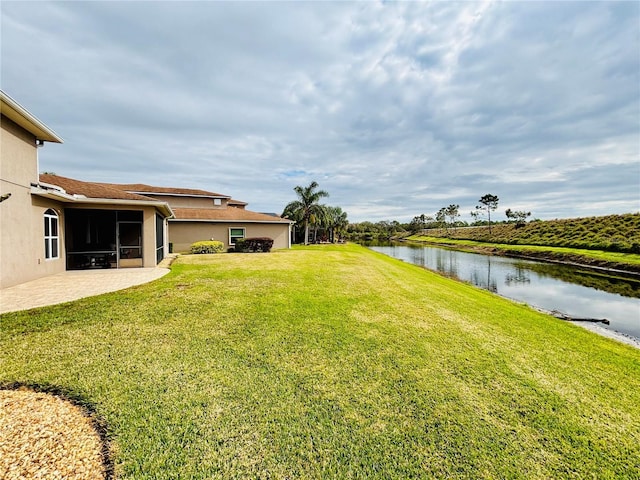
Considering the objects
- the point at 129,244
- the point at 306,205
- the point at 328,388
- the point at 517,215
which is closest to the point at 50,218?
the point at 129,244

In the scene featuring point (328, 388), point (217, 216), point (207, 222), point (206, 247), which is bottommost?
point (328, 388)

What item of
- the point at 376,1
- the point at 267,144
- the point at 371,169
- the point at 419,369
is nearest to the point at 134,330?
the point at 419,369

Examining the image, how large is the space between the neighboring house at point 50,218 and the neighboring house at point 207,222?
17.4 ft

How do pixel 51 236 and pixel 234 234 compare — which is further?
pixel 234 234

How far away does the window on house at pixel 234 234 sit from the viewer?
2144cm

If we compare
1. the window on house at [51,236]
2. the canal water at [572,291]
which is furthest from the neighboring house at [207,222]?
the canal water at [572,291]

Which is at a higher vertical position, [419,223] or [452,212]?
[452,212]

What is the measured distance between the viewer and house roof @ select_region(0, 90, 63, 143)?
23.1ft

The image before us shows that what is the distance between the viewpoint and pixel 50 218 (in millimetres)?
10039

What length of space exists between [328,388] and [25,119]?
37.6ft

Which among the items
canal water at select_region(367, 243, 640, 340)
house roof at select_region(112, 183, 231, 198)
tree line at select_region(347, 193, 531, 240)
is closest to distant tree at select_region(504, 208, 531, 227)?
tree line at select_region(347, 193, 531, 240)

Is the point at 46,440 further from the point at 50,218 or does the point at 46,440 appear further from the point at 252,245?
the point at 252,245

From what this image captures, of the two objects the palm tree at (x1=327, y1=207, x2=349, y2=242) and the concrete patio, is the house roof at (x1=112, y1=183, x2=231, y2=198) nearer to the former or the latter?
the concrete patio

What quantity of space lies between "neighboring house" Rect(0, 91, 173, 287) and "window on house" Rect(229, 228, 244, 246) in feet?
21.4
